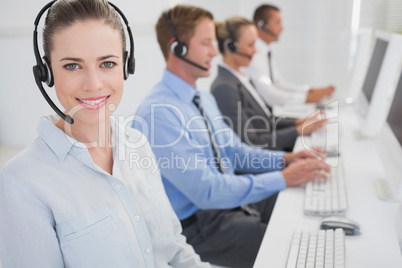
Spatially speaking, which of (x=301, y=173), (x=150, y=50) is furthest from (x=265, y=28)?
(x=301, y=173)

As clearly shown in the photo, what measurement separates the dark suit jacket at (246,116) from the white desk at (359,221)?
1.55 ft

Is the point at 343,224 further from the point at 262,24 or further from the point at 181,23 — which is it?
the point at 262,24

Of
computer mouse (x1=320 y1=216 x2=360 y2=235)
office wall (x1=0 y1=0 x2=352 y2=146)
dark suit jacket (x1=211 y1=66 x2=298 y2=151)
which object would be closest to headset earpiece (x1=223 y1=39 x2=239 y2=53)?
dark suit jacket (x1=211 y1=66 x2=298 y2=151)

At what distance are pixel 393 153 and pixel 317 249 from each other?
616 millimetres

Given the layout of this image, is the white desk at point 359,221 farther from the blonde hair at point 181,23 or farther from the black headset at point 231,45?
the black headset at point 231,45

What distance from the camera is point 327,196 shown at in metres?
1.33

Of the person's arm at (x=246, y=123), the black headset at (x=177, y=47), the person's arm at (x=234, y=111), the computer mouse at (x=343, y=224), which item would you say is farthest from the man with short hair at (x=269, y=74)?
the computer mouse at (x=343, y=224)

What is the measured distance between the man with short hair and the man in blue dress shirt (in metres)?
1.41

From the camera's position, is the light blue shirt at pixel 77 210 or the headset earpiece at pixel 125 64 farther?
the headset earpiece at pixel 125 64

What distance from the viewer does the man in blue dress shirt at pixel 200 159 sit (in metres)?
1.40

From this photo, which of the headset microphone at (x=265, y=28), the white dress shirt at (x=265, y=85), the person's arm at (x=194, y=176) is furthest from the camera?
the headset microphone at (x=265, y=28)

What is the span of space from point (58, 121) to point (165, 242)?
1.26ft

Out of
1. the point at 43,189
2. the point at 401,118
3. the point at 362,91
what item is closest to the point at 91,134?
the point at 43,189

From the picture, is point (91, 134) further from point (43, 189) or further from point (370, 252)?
point (370, 252)
